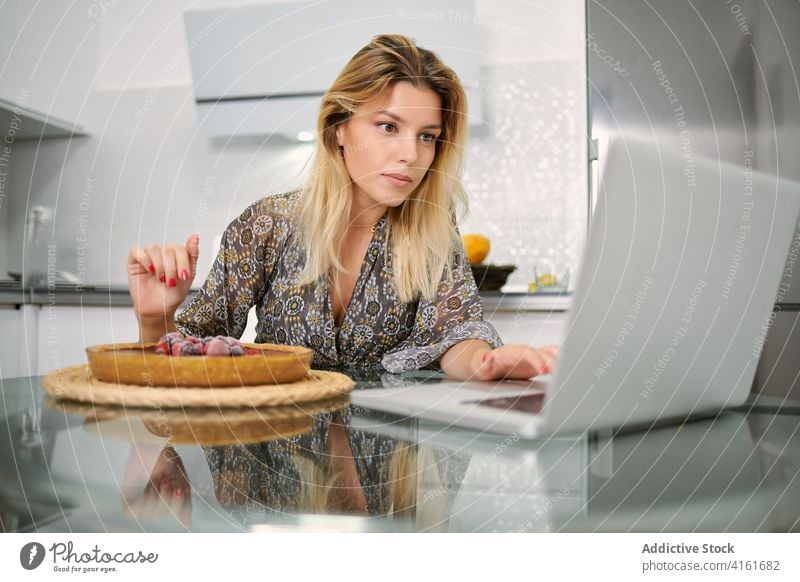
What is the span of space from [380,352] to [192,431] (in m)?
0.57

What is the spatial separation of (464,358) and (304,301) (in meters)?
0.28

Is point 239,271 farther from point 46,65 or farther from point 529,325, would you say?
point 46,65

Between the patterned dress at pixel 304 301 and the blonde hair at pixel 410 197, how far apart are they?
2cm

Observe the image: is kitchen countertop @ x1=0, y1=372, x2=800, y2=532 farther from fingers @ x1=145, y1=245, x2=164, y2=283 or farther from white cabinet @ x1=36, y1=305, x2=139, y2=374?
white cabinet @ x1=36, y1=305, x2=139, y2=374

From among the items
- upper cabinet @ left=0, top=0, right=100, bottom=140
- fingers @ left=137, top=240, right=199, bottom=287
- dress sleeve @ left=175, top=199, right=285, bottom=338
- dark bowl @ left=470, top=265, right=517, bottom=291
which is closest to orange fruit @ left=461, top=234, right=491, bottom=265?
dark bowl @ left=470, top=265, right=517, bottom=291

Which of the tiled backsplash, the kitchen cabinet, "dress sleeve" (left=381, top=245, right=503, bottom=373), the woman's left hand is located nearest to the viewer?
the woman's left hand

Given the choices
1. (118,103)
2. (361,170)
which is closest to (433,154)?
(361,170)

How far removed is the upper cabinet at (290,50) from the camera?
1.44 meters

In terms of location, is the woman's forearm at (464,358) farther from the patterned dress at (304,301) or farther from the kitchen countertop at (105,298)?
the kitchen countertop at (105,298)

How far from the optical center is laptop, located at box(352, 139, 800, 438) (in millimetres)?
306

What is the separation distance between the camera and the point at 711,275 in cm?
38

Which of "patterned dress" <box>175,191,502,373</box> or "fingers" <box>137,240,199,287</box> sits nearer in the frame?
"fingers" <box>137,240,199,287</box>
